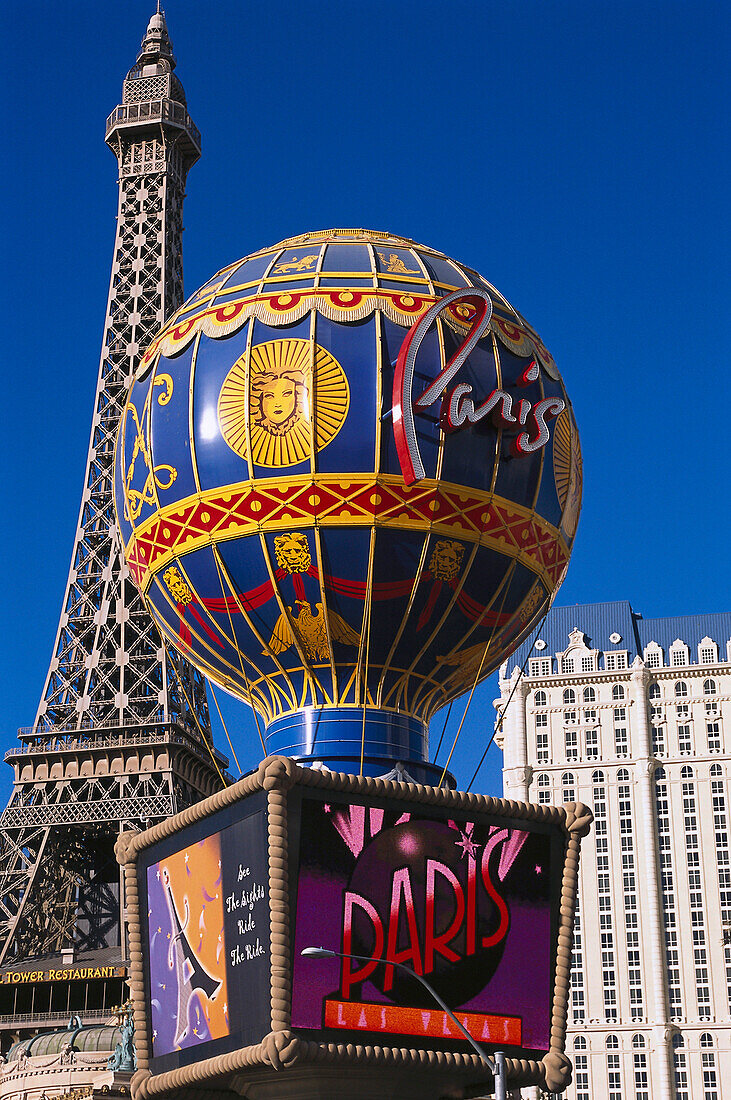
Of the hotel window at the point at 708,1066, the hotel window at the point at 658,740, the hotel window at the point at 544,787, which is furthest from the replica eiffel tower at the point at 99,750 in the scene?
the hotel window at the point at 708,1066

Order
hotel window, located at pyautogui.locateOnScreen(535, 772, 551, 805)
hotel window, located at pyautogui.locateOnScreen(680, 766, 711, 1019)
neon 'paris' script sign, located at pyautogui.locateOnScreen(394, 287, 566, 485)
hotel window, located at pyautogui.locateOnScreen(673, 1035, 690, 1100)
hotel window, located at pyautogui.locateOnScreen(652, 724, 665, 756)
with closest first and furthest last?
neon 'paris' script sign, located at pyautogui.locateOnScreen(394, 287, 566, 485) → hotel window, located at pyautogui.locateOnScreen(673, 1035, 690, 1100) → hotel window, located at pyautogui.locateOnScreen(680, 766, 711, 1019) → hotel window, located at pyautogui.locateOnScreen(535, 772, 551, 805) → hotel window, located at pyautogui.locateOnScreen(652, 724, 665, 756)

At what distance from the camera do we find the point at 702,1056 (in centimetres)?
11125

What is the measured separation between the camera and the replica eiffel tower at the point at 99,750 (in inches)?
3189

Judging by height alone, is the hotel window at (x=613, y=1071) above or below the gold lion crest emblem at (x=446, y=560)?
above

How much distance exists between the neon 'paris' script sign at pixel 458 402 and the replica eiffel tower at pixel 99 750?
45.8m

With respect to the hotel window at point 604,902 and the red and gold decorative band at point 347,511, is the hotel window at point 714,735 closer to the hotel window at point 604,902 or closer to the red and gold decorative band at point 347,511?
the hotel window at point 604,902

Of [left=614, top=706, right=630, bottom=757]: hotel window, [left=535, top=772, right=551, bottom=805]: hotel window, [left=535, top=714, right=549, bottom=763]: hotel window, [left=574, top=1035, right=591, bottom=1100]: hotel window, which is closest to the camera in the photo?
[left=574, top=1035, right=591, bottom=1100]: hotel window

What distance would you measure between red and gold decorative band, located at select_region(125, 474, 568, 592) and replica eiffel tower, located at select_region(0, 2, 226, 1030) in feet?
146

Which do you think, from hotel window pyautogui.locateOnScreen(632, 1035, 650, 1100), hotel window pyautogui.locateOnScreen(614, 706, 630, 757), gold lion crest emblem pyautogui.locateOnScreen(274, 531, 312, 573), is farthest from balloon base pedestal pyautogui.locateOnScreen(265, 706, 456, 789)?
hotel window pyautogui.locateOnScreen(614, 706, 630, 757)

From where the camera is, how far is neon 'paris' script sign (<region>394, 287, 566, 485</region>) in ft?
100

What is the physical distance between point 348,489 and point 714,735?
311 ft

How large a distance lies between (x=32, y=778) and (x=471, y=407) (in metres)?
61.0

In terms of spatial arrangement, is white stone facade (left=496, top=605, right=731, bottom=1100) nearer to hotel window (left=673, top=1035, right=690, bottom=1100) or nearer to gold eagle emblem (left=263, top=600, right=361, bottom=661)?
hotel window (left=673, top=1035, right=690, bottom=1100)

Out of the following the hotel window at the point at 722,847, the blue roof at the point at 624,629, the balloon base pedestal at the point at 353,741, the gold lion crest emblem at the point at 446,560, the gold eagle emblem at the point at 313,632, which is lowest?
the balloon base pedestal at the point at 353,741
